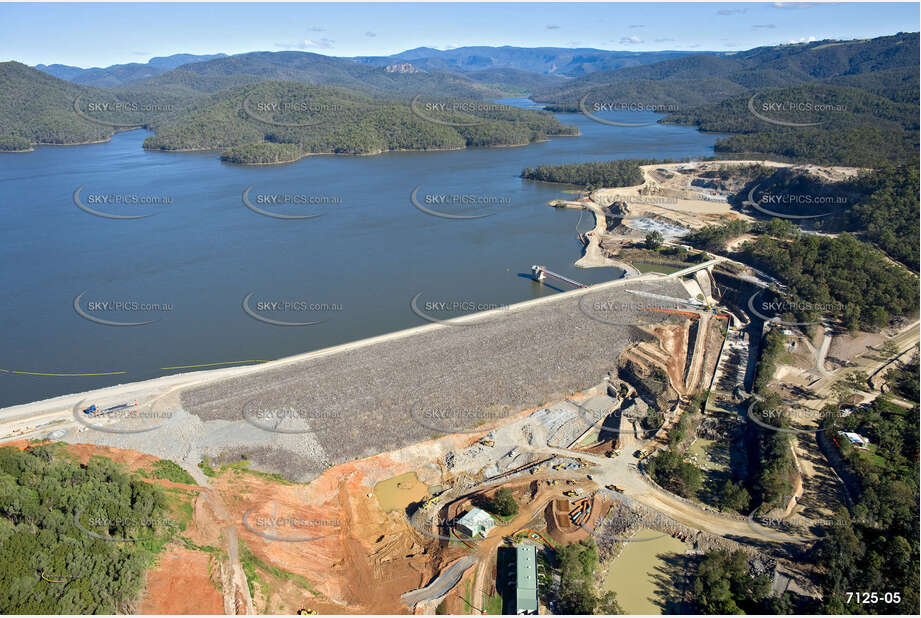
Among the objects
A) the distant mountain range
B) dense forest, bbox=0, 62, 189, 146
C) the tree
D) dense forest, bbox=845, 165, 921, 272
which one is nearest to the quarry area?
the tree

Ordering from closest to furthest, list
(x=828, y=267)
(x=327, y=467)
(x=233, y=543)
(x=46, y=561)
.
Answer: (x=46, y=561) < (x=233, y=543) < (x=327, y=467) < (x=828, y=267)

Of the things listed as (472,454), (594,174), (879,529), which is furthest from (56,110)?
(879,529)

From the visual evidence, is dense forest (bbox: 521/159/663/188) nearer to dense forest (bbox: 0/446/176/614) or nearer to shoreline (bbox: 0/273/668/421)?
shoreline (bbox: 0/273/668/421)

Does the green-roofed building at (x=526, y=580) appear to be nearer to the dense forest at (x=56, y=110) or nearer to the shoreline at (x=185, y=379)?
the shoreline at (x=185, y=379)

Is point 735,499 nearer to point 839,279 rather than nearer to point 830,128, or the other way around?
point 839,279

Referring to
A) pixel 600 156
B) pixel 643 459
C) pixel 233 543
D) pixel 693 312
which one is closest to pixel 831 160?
pixel 600 156

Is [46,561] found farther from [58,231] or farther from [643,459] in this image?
[58,231]

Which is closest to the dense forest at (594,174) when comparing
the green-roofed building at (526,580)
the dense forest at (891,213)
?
the dense forest at (891,213)
